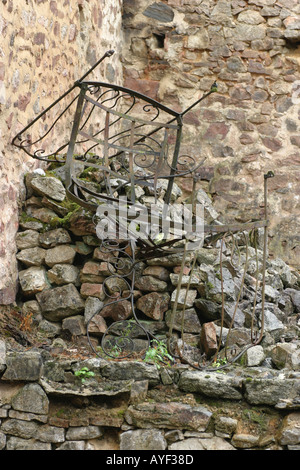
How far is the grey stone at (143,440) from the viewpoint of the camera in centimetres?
277

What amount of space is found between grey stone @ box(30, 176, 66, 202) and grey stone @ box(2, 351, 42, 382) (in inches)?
48.7

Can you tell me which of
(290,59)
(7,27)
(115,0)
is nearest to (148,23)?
(115,0)

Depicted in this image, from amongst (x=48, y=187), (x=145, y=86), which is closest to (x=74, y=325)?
(x=48, y=187)

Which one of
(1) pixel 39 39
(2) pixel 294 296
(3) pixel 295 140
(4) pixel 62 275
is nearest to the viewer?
(4) pixel 62 275

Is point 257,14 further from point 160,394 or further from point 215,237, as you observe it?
point 160,394

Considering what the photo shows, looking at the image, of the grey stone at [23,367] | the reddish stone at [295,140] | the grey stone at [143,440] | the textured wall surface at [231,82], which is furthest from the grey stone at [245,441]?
the reddish stone at [295,140]

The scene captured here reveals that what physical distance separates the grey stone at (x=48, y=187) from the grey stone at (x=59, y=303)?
610mm

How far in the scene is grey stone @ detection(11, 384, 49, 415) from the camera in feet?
9.41

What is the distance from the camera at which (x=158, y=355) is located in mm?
3295

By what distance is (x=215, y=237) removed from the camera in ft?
11.0

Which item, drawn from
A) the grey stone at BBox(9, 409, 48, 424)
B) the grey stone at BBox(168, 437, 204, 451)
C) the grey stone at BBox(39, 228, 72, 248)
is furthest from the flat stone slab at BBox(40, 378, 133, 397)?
the grey stone at BBox(39, 228, 72, 248)

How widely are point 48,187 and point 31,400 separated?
145 centimetres

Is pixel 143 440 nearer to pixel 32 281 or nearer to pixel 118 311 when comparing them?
pixel 118 311

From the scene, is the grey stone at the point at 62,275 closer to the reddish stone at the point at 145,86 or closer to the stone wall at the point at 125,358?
the stone wall at the point at 125,358
